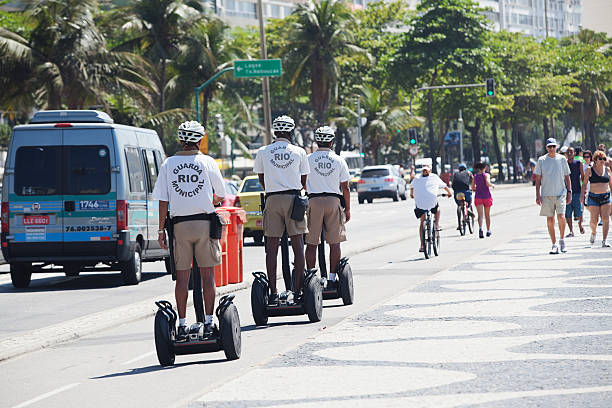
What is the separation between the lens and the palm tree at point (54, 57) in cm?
3791

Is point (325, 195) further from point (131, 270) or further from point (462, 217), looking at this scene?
point (462, 217)

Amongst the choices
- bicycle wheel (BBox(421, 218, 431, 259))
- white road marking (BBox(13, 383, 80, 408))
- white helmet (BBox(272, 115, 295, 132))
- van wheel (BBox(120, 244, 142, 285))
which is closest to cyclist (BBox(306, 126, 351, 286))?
white helmet (BBox(272, 115, 295, 132))

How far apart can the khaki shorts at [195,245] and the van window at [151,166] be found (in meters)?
9.38

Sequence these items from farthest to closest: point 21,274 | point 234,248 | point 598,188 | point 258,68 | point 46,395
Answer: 1. point 258,68
2. point 598,188
3. point 21,274
4. point 234,248
5. point 46,395

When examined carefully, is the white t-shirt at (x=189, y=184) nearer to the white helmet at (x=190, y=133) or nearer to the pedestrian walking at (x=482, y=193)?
the white helmet at (x=190, y=133)

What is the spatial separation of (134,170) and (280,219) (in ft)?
23.0

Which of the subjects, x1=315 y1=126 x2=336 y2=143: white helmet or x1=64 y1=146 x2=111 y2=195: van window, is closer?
x1=315 y1=126 x2=336 y2=143: white helmet

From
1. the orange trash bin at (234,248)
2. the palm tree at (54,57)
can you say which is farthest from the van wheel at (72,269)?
the palm tree at (54,57)

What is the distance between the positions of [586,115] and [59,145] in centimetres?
8961

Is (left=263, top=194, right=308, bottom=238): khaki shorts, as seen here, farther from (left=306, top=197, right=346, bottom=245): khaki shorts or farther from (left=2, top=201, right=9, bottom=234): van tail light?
(left=2, top=201, right=9, bottom=234): van tail light

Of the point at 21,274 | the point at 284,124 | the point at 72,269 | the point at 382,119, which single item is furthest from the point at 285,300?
the point at 382,119

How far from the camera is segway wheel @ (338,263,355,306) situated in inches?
492

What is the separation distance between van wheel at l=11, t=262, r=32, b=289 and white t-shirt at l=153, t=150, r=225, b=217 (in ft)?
29.0

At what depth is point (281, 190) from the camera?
443 inches
